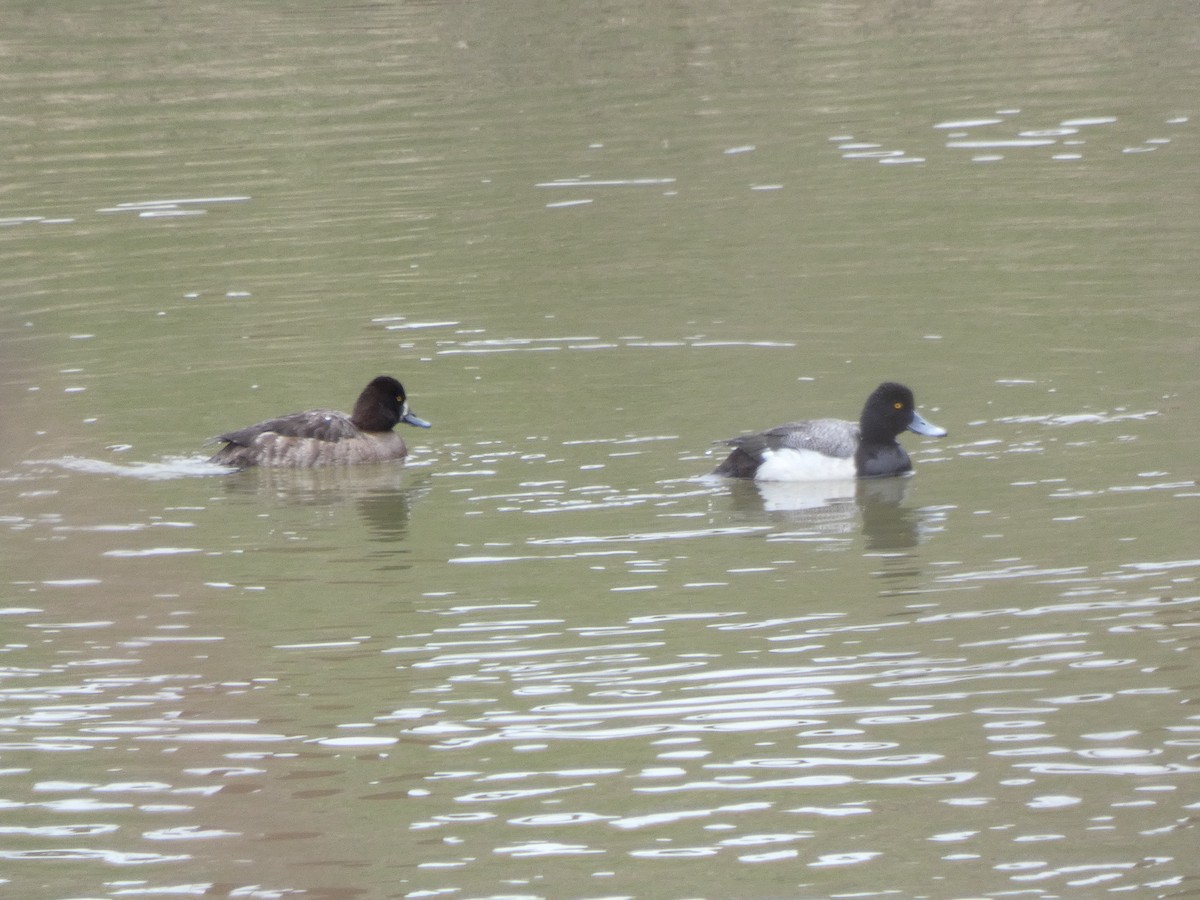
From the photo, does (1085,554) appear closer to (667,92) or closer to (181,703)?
(181,703)

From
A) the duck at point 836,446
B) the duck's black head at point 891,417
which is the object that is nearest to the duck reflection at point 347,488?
the duck at point 836,446

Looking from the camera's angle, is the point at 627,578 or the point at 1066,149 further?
the point at 1066,149

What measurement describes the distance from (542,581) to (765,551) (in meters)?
1.32

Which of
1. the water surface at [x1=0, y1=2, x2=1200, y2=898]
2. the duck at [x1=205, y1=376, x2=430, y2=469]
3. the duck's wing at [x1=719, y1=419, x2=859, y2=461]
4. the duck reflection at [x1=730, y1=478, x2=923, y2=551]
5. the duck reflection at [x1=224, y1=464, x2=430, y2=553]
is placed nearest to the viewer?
the water surface at [x1=0, y1=2, x2=1200, y2=898]

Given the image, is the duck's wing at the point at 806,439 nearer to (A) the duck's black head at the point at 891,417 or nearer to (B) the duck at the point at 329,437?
(A) the duck's black head at the point at 891,417

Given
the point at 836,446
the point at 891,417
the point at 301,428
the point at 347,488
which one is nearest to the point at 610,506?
the point at 836,446

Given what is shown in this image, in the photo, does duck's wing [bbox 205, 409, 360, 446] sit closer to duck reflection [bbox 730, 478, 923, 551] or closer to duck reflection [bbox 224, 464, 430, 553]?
duck reflection [bbox 224, 464, 430, 553]

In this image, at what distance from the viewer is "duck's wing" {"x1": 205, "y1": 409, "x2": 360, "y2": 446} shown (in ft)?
46.1

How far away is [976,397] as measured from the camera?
14.6 meters

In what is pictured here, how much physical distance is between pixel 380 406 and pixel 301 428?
57 centimetres

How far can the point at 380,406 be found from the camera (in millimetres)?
14344

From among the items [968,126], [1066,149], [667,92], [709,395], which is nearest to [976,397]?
[709,395]

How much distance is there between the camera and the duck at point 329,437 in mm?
14031

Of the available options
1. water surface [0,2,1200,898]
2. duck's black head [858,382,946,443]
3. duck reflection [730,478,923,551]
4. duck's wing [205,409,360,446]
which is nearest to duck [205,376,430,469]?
duck's wing [205,409,360,446]
